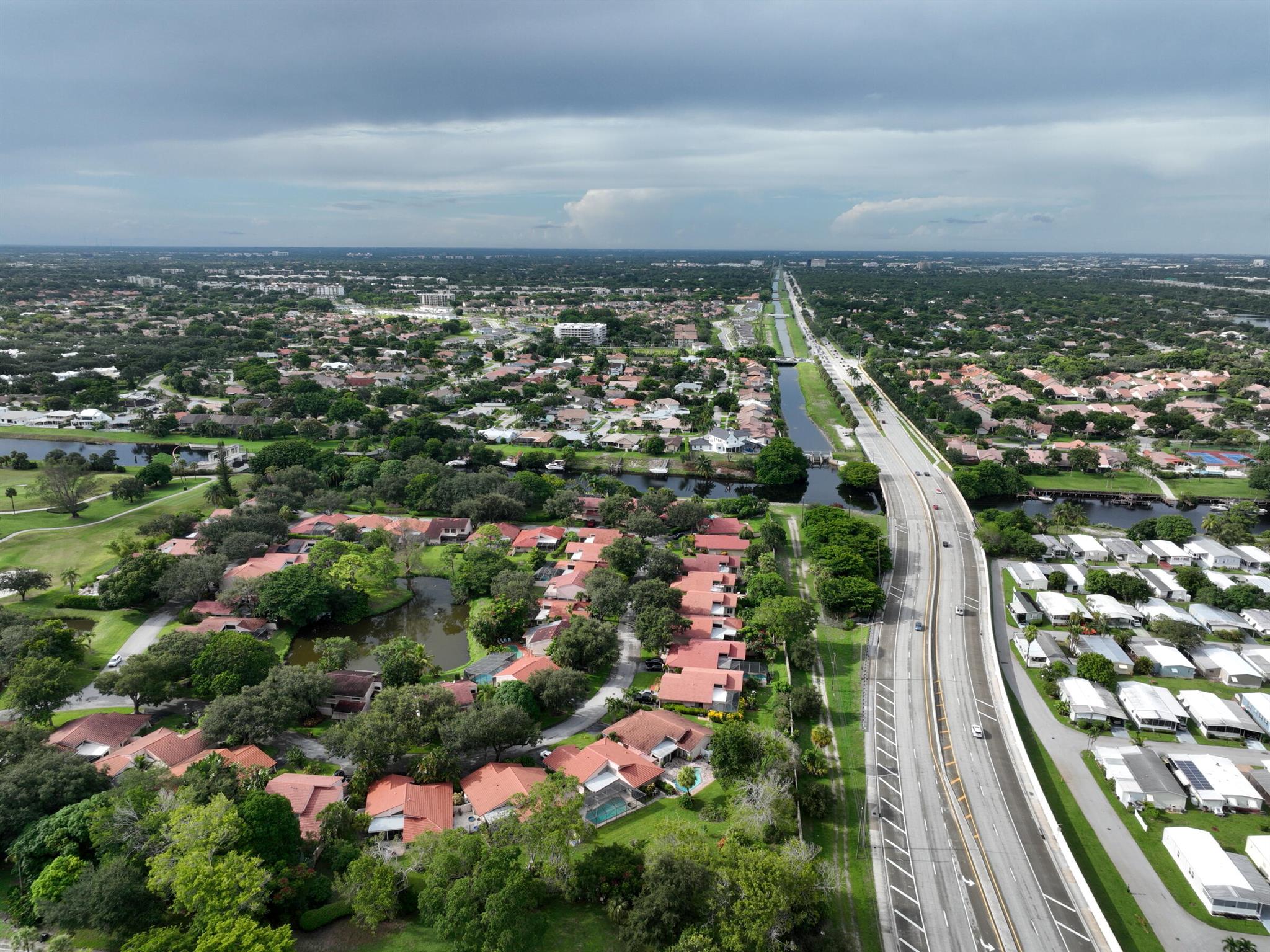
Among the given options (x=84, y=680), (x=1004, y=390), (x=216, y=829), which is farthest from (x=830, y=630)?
(x=1004, y=390)

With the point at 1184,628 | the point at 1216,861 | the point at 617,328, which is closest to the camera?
the point at 1216,861

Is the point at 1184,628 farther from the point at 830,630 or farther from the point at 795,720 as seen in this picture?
the point at 795,720

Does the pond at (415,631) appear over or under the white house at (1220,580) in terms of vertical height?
under

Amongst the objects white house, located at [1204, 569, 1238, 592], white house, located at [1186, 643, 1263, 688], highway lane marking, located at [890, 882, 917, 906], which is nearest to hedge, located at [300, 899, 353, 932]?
highway lane marking, located at [890, 882, 917, 906]

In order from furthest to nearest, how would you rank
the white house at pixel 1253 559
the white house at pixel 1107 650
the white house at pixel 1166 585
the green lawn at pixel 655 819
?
the white house at pixel 1253 559 → the white house at pixel 1166 585 → the white house at pixel 1107 650 → the green lawn at pixel 655 819

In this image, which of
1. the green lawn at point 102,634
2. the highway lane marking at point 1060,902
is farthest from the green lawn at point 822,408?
the green lawn at point 102,634

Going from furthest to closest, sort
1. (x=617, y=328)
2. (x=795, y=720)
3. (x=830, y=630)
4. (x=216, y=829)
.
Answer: (x=617, y=328) → (x=830, y=630) → (x=795, y=720) → (x=216, y=829)

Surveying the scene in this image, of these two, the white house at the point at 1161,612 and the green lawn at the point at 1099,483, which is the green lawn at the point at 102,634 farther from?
the green lawn at the point at 1099,483
